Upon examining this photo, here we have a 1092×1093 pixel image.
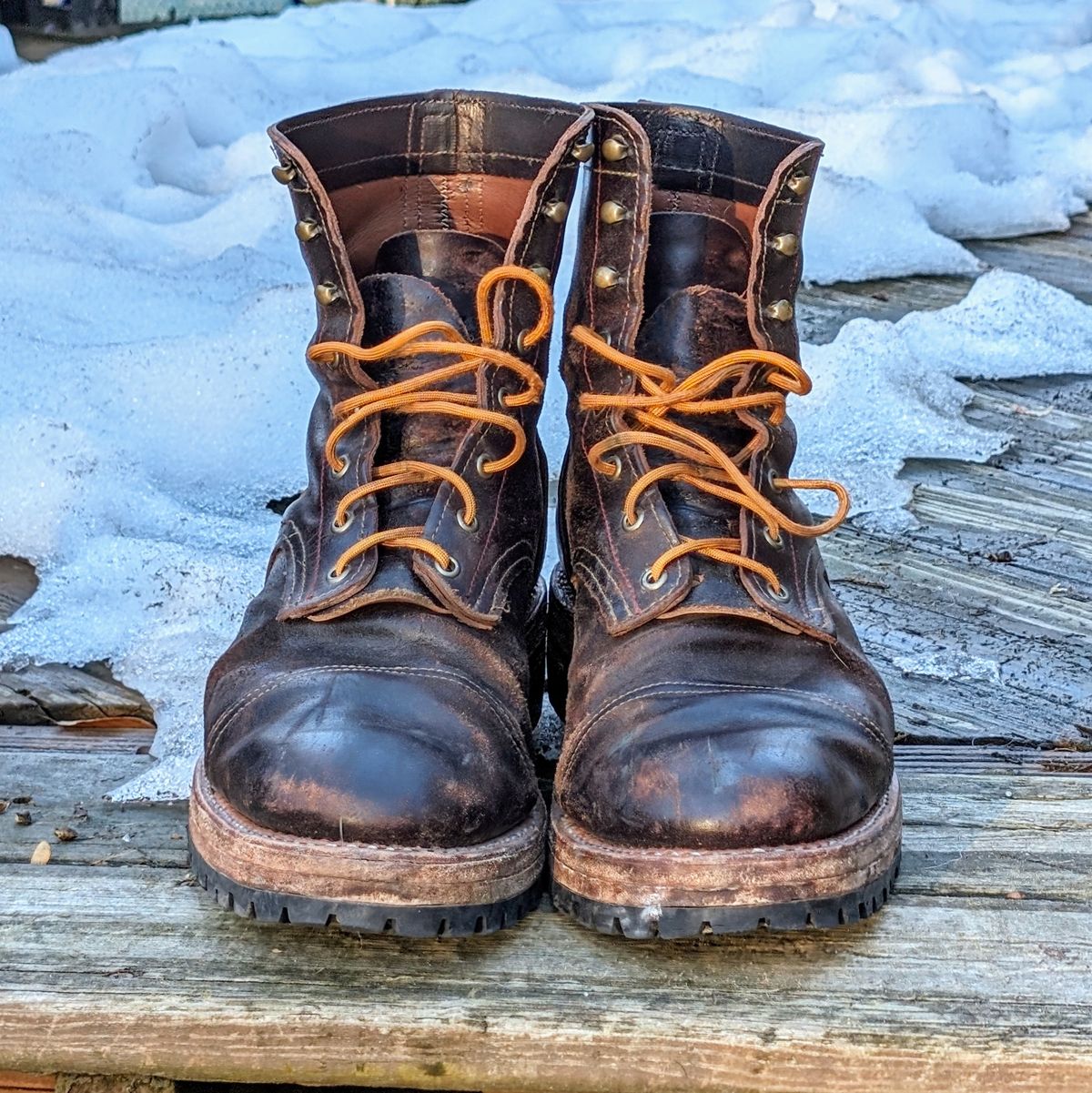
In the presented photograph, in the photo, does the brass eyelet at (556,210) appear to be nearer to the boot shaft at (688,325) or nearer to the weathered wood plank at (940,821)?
the boot shaft at (688,325)

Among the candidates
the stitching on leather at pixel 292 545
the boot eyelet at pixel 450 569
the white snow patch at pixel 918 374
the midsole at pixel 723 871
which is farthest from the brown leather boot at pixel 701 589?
the white snow patch at pixel 918 374

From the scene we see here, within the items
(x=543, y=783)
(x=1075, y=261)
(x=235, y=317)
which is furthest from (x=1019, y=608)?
(x=1075, y=261)

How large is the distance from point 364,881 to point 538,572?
1.29ft

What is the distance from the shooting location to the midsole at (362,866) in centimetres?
93

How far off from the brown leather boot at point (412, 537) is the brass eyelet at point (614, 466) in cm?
7

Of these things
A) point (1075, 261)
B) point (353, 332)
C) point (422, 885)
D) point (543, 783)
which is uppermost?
point (353, 332)

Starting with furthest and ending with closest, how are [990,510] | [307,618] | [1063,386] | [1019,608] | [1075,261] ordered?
[1075,261] → [1063,386] → [990,510] → [1019,608] → [307,618]

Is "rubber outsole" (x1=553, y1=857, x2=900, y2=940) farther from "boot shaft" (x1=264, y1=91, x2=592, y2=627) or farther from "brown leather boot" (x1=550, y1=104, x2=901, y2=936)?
"boot shaft" (x1=264, y1=91, x2=592, y2=627)

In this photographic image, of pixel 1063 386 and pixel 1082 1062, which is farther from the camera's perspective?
pixel 1063 386

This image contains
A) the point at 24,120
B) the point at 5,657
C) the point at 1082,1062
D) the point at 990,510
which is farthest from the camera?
the point at 24,120

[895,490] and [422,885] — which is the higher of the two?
[422,885]

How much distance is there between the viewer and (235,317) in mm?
2424

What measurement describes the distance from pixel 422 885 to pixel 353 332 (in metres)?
0.44

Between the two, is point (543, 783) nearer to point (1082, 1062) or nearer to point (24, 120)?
point (1082, 1062)
